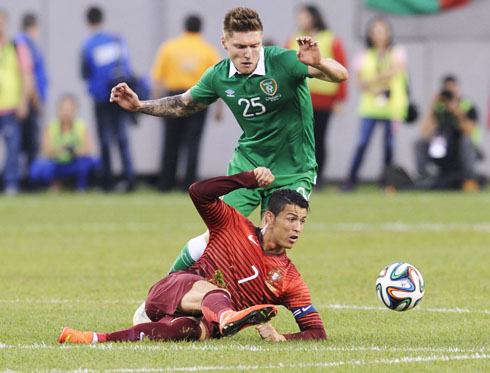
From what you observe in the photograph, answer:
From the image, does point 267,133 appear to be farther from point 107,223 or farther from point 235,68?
point 107,223

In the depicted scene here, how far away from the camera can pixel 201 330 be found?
6773mm

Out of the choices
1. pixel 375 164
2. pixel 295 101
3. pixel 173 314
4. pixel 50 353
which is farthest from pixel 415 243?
pixel 375 164

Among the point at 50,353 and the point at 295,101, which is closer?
the point at 50,353

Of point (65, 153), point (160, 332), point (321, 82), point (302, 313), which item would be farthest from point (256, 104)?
point (65, 153)

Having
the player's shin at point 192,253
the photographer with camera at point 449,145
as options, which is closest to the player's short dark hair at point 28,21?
the photographer with camera at point 449,145

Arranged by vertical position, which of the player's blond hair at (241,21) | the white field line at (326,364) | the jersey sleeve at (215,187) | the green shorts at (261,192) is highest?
the player's blond hair at (241,21)

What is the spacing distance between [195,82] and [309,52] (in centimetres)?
1209

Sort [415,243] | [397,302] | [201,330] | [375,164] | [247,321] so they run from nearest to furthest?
[247,321] < [201,330] < [397,302] < [415,243] < [375,164]

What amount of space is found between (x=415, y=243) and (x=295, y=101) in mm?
5289

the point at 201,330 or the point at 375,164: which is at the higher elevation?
the point at 201,330

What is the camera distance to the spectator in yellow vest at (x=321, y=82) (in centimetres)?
1819

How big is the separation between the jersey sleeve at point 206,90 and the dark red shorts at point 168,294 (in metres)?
1.56

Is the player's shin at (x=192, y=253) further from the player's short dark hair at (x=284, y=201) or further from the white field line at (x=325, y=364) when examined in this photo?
the white field line at (x=325, y=364)

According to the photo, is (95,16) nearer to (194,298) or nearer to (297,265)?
(297,265)
